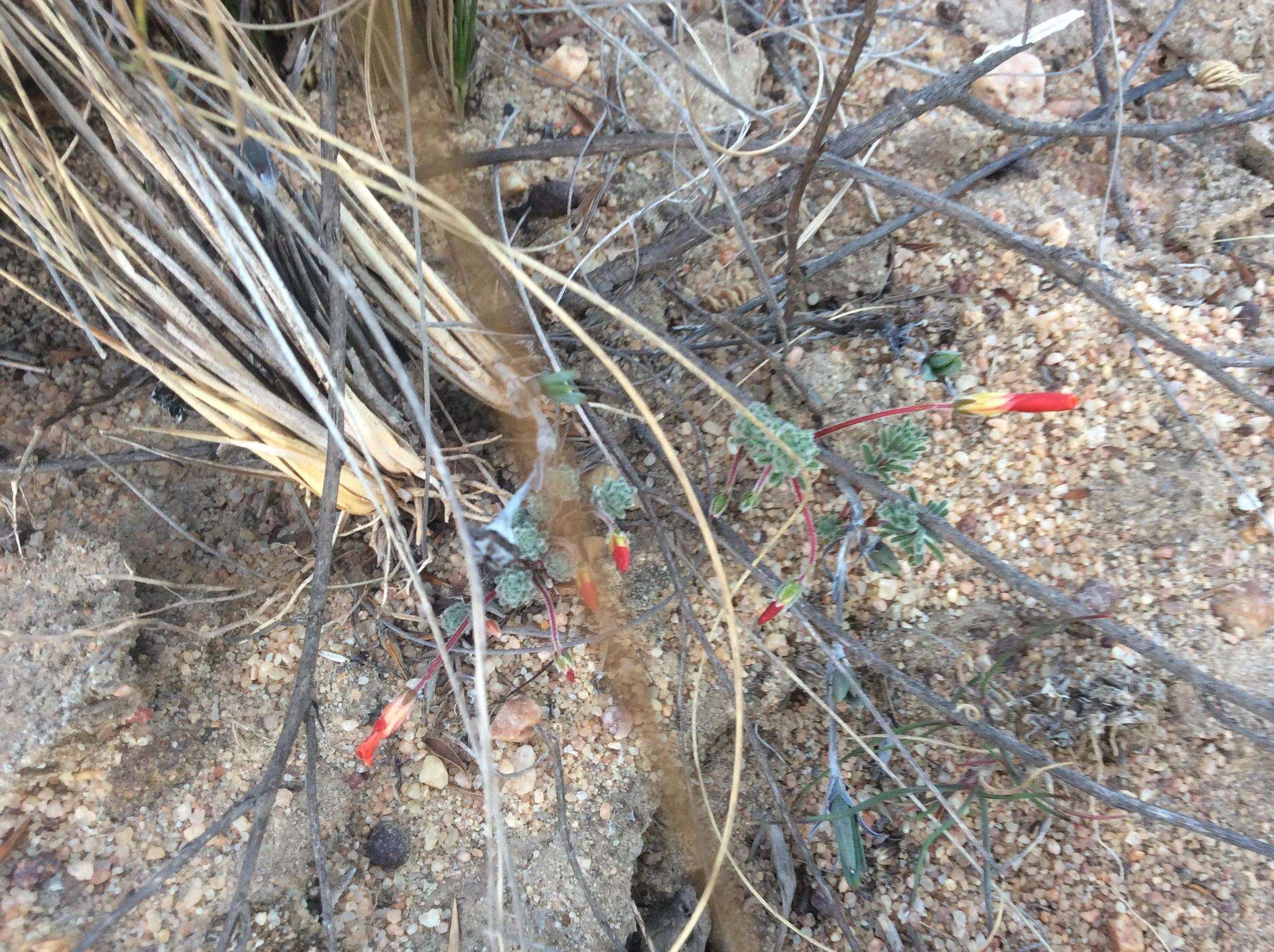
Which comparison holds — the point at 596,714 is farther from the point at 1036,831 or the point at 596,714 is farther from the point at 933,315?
the point at 933,315

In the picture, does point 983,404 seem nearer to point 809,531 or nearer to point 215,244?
point 809,531

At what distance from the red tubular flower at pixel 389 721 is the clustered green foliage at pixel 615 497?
1.47ft

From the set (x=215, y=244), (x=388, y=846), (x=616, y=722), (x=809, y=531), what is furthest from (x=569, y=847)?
(x=215, y=244)

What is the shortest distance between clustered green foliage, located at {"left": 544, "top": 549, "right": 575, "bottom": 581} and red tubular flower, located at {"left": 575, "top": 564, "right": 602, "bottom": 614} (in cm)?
2

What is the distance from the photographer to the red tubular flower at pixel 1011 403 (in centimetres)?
124

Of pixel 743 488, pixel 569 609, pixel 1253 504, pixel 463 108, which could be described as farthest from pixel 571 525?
pixel 1253 504

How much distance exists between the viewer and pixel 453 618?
1416 millimetres

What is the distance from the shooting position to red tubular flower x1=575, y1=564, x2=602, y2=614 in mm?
1377

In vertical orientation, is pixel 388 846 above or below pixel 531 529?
below

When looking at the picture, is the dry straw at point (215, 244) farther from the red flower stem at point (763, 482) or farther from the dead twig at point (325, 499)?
the red flower stem at point (763, 482)

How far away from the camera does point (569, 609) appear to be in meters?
1.52

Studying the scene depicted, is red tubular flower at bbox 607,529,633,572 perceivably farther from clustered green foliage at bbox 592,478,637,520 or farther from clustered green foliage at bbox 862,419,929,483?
clustered green foliage at bbox 862,419,929,483

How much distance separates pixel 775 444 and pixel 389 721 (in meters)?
0.79

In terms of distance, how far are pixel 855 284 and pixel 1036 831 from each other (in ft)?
3.62
